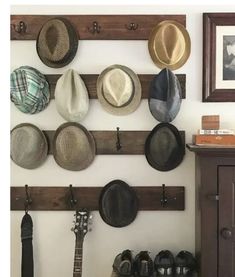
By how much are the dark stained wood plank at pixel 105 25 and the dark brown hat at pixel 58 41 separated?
6 centimetres

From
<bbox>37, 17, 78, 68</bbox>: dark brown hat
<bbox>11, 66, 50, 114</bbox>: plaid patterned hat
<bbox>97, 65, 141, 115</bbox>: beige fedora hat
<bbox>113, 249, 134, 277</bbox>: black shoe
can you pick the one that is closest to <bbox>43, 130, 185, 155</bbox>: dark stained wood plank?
<bbox>97, 65, 141, 115</bbox>: beige fedora hat

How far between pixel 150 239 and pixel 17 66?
1.31 meters

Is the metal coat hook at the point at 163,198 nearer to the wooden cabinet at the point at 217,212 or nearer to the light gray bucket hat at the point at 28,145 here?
the wooden cabinet at the point at 217,212

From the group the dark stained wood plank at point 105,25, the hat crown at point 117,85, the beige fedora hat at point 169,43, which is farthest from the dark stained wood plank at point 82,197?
the dark stained wood plank at point 105,25

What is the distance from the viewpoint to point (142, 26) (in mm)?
2311

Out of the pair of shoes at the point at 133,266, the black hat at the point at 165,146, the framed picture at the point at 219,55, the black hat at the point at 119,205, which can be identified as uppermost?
the framed picture at the point at 219,55

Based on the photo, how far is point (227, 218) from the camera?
6.38ft

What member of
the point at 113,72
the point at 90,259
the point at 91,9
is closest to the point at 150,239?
the point at 90,259

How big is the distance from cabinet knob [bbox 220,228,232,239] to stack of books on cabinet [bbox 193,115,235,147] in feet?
1.43

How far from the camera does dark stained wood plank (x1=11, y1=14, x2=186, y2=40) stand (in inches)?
91.0

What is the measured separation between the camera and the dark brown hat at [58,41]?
2.27 metres

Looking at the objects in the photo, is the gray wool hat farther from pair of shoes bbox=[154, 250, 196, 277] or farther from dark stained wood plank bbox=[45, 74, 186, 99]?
pair of shoes bbox=[154, 250, 196, 277]

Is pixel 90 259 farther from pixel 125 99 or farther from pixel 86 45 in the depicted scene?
pixel 86 45

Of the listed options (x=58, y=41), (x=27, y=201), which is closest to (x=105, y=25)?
(x=58, y=41)
